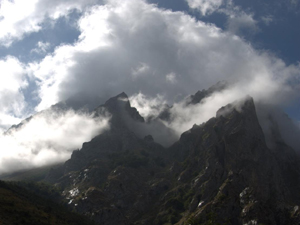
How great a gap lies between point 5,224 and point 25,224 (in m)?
18.5

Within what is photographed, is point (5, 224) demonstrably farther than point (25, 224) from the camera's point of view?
No

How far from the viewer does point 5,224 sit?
179375 mm

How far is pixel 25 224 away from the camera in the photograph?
19625cm
